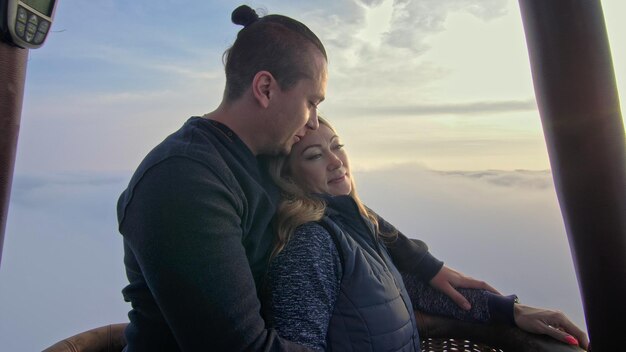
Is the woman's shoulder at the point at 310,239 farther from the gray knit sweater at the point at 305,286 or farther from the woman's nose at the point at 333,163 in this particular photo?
the woman's nose at the point at 333,163

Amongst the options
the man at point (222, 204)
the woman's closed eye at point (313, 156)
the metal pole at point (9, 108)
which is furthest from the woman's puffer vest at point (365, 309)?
the metal pole at point (9, 108)

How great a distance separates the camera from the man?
72 cm

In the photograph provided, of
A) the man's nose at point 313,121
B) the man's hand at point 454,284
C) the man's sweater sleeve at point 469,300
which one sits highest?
the man's nose at point 313,121

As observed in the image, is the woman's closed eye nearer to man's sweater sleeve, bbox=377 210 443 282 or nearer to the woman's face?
the woman's face

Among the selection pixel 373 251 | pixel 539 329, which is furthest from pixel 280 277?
pixel 539 329

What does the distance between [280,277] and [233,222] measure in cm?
16

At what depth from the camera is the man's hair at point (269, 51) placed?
1037mm

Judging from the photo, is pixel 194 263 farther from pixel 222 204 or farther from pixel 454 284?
pixel 454 284

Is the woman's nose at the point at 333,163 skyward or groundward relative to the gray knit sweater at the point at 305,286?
skyward

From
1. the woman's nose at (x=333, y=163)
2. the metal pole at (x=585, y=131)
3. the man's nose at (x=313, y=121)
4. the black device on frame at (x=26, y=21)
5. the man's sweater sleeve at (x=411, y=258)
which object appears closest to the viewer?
the metal pole at (x=585, y=131)

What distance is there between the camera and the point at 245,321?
737 mm

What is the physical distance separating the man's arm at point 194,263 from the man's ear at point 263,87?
0.30 meters

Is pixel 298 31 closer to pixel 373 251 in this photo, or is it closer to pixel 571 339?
pixel 373 251

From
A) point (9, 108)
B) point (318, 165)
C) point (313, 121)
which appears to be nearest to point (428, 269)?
point (318, 165)
